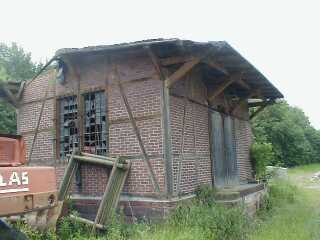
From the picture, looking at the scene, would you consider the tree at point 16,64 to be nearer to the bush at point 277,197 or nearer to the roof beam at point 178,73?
the bush at point 277,197

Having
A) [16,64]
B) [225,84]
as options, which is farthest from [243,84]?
[16,64]

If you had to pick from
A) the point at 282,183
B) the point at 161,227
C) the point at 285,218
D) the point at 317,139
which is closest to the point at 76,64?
the point at 161,227

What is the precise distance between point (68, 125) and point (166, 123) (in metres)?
3.10

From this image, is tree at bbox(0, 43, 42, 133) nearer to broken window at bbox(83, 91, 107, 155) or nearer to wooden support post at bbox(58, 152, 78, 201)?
broken window at bbox(83, 91, 107, 155)

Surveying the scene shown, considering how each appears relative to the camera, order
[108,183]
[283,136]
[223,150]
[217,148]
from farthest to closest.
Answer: [283,136] < [223,150] < [217,148] < [108,183]

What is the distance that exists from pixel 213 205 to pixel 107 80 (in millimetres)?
3909

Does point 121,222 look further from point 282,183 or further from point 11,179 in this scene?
point 282,183

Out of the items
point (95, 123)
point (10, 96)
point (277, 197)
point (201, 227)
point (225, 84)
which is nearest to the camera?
point (201, 227)

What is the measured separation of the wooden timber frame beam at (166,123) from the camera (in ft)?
28.2

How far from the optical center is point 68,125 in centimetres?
1046

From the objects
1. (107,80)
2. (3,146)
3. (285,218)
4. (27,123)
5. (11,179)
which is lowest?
(285,218)

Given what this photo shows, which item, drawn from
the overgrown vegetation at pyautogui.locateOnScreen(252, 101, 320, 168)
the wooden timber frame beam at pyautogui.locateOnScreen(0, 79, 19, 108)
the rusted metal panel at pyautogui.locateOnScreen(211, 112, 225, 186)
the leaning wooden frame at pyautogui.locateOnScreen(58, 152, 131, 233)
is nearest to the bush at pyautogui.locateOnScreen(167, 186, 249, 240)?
the leaning wooden frame at pyautogui.locateOnScreen(58, 152, 131, 233)

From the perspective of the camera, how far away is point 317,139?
147 feet

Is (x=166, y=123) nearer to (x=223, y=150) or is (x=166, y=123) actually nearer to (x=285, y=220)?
(x=223, y=150)
